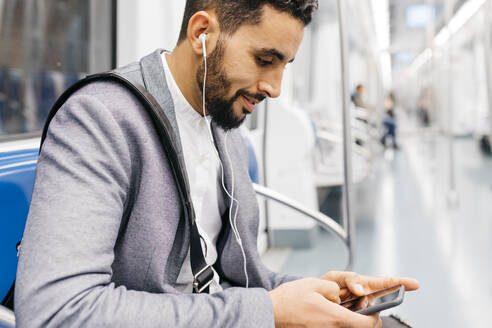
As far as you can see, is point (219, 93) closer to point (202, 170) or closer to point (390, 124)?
point (202, 170)

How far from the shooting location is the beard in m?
0.93

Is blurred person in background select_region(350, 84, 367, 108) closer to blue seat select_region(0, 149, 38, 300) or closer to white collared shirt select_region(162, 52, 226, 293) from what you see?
white collared shirt select_region(162, 52, 226, 293)

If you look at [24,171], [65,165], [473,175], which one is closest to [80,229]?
[65,165]

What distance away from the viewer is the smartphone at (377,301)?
830 millimetres

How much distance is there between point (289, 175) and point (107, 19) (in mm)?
1815

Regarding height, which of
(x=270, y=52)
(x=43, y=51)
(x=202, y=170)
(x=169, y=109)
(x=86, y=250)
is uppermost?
(x=43, y=51)

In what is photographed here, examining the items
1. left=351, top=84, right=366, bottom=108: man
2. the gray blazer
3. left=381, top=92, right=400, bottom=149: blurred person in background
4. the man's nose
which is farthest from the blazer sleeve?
left=381, top=92, right=400, bottom=149: blurred person in background

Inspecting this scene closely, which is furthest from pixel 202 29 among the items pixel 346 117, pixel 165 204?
pixel 346 117

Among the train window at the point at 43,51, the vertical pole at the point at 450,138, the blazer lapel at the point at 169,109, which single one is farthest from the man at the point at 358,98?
the blazer lapel at the point at 169,109

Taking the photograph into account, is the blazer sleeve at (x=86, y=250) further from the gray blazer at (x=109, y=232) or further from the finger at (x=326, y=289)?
the finger at (x=326, y=289)

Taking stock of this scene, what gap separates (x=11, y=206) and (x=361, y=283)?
0.73 meters

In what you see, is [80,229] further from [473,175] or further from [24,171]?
[473,175]

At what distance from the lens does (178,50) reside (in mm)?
990

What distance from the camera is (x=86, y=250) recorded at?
66cm
